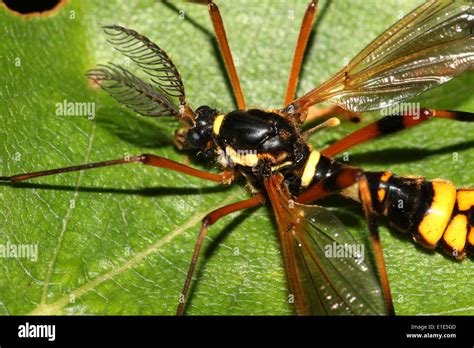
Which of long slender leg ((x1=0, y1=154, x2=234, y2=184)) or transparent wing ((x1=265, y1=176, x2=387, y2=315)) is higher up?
→ long slender leg ((x1=0, y1=154, x2=234, y2=184))

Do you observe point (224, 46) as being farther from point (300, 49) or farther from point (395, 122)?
point (395, 122)

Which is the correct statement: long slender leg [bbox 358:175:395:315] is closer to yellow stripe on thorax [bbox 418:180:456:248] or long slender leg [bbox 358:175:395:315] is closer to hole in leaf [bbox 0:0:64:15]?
yellow stripe on thorax [bbox 418:180:456:248]

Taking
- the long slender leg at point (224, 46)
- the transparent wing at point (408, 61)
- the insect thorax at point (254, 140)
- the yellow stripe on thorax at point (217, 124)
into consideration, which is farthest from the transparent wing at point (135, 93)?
the transparent wing at point (408, 61)

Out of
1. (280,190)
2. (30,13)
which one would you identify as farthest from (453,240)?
(30,13)

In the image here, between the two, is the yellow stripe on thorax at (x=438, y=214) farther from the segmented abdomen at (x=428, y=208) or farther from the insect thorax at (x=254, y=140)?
the insect thorax at (x=254, y=140)

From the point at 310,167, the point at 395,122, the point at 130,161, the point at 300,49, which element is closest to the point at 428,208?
the point at 395,122

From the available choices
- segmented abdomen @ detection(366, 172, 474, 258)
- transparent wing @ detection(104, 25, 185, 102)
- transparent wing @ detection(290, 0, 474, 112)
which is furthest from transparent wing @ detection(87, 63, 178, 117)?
segmented abdomen @ detection(366, 172, 474, 258)

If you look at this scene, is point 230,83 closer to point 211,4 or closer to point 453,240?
point 211,4
